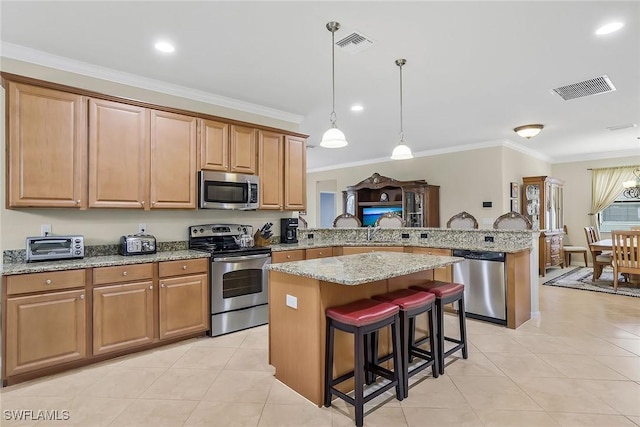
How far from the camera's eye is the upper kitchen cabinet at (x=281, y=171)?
4234 millimetres

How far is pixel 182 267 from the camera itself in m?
3.20

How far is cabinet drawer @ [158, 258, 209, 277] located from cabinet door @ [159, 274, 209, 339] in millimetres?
50

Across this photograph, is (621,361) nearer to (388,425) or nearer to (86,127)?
(388,425)

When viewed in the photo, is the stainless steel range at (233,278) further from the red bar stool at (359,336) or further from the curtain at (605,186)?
the curtain at (605,186)

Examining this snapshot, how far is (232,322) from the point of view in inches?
139

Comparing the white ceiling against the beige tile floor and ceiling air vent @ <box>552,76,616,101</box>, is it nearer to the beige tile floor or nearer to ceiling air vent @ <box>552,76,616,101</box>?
ceiling air vent @ <box>552,76,616,101</box>

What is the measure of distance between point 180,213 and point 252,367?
1.92m

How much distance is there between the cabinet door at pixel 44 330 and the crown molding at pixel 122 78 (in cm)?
203

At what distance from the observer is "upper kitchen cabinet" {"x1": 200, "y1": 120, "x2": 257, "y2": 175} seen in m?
3.73

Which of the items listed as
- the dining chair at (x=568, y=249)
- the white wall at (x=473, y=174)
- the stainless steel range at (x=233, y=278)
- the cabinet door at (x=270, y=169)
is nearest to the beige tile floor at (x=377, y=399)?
the stainless steel range at (x=233, y=278)

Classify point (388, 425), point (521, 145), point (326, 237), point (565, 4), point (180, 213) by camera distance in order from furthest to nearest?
point (521, 145) < point (326, 237) < point (180, 213) < point (565, 4) < point (388, 425)

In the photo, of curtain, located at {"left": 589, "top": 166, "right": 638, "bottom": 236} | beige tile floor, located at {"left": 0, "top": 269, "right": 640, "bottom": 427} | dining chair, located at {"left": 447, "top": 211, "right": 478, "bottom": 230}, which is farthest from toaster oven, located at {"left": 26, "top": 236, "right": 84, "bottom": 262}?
curtain, located at {"left": 589, "top": 166, "right": 638, "bottom": 236}

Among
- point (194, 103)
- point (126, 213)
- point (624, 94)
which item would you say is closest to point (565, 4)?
point (624, 94)

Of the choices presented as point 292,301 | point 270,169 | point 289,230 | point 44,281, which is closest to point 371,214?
point 289,230
